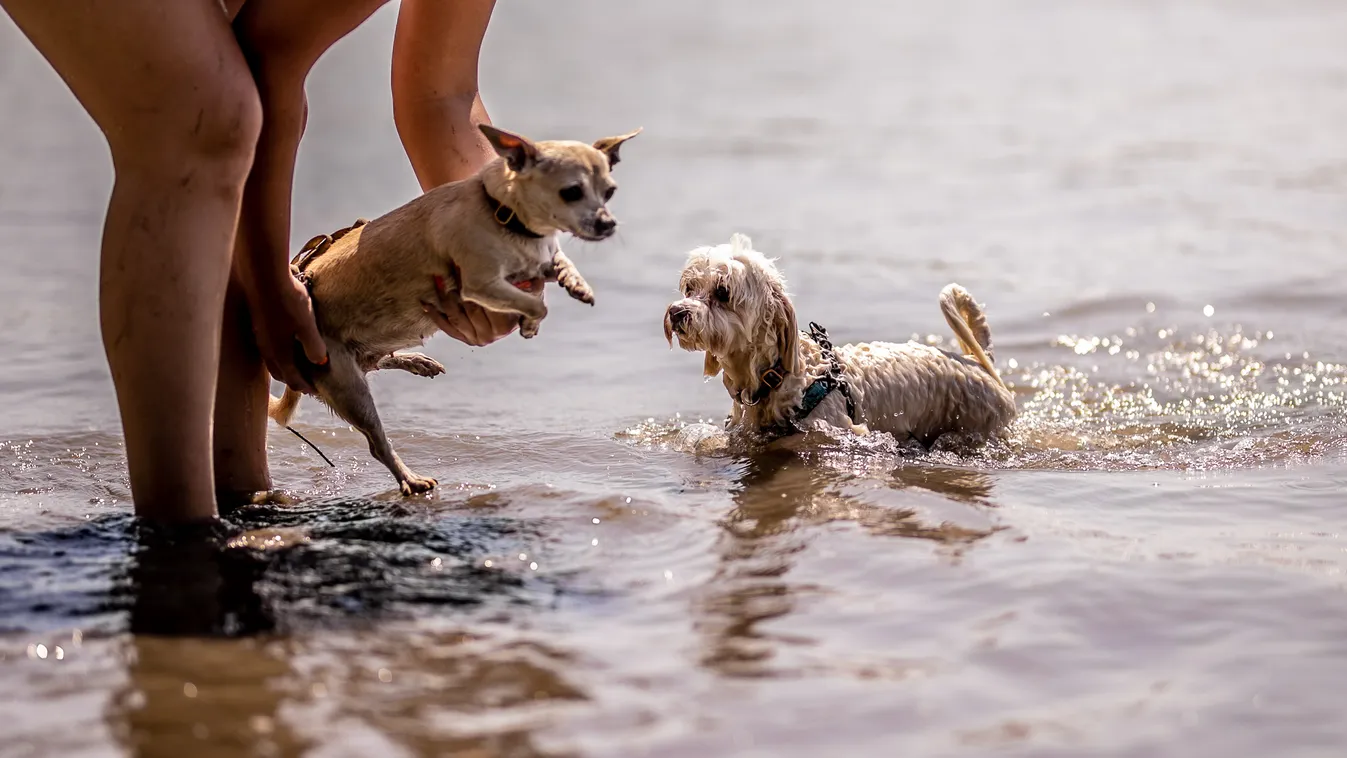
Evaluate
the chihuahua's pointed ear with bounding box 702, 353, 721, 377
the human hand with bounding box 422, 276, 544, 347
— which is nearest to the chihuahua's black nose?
the chihuahua's pointed ear with bounding box 702, 353, 721, 377

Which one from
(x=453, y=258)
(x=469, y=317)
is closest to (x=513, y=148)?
(x=453, y=258)

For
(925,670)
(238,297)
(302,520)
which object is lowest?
(925,670)

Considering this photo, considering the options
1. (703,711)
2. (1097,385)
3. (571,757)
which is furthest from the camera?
(1097,385)

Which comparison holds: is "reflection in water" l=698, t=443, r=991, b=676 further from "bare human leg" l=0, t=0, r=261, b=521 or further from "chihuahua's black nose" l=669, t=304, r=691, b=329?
"bare human leg" l=0, t=0, r=261, b=521

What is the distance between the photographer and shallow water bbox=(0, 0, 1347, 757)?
2.86 meters

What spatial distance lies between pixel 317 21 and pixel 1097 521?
8.60 feet

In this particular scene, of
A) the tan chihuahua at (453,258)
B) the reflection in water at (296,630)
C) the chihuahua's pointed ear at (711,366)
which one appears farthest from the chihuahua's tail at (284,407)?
the chihuahua's pointed ear at (711,366)

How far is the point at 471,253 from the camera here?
4438mm

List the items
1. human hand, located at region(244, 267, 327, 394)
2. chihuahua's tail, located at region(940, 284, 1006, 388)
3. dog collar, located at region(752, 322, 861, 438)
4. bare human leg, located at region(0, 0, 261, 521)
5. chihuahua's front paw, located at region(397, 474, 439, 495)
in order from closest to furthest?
bare human leg, located at region(0, 0, 261, 521) < human hand, located at region(244, 267, 327, 394) < chihuahua's front paw, located at region(397, 474, 439, 495) < dog collar, located at region(752, 322, 861, 438) < chihuahua's tail, located at region(940, 284, 1006, 388)

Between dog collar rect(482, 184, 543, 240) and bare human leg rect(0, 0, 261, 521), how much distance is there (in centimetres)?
97

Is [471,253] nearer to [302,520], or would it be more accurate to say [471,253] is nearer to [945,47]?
[302,520]

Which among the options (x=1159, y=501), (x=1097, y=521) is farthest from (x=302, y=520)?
(x=1159, y=501)

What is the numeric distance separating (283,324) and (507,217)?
0.73 meters

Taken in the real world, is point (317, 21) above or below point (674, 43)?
below
